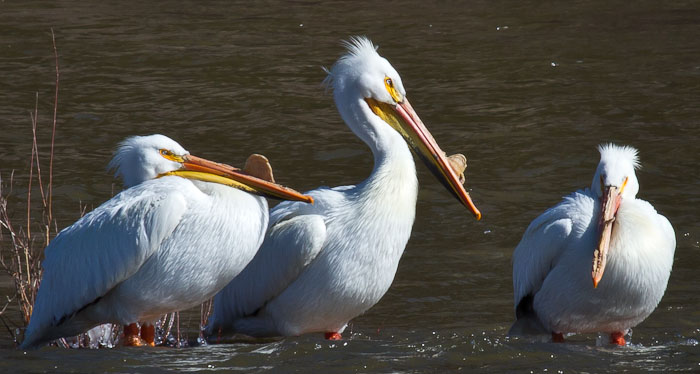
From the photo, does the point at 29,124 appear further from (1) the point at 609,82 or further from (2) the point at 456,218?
(1) the point at 609,82

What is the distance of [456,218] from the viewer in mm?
8156

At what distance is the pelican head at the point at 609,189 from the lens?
16.8ft

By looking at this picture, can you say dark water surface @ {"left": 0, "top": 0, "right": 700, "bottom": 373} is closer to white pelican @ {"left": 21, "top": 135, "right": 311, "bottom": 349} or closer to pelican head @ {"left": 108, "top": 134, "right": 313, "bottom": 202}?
white pelican @ {"left": 21, "top": 135, "right": 311, "bottom": 349}

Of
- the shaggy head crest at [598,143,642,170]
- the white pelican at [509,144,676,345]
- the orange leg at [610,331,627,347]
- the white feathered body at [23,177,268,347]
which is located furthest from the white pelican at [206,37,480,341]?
the orange leg at [610,331,627,347]

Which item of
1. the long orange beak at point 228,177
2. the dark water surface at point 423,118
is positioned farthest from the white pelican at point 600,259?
the long orange beak at point 228,177

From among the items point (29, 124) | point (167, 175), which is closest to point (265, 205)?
point (167, 175)

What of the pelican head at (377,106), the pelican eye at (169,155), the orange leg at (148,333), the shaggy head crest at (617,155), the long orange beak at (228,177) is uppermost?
the pelican head at (377,106)

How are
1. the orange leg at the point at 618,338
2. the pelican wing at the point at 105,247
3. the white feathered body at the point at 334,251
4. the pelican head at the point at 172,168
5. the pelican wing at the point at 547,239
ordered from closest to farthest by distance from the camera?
1. the pelican wing at the point at 105,247
2. the pelican head at the point at 172,168
3. the white feathered body at the point at 334,251
4. the pelican wing at the point at 547,239
5. the orange leg at the point at 618,338

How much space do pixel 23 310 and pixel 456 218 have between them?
11.2ft

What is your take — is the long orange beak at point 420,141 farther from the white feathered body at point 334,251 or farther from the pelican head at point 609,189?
the pelican head at point 609,189

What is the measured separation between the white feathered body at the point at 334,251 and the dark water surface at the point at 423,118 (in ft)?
0.58

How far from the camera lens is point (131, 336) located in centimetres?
513

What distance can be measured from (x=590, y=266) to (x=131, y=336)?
197 centimetres

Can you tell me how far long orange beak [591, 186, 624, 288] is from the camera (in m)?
5.11
